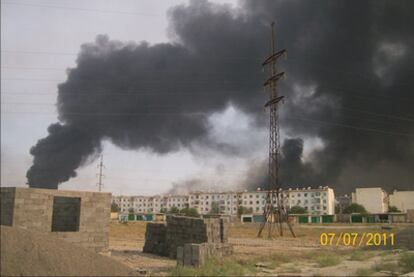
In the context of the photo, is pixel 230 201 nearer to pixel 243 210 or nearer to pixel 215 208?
pixel 215 208

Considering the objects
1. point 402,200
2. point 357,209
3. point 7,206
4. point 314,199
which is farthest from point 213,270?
point 402,200

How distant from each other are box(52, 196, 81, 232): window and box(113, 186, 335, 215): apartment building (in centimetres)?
9321

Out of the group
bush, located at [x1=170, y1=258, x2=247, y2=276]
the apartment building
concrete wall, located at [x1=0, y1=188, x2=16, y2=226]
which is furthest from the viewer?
the apartment building

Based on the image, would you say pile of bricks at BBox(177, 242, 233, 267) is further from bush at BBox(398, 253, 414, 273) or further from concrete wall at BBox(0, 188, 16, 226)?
bush at BBox(398, 253, 414, 273)

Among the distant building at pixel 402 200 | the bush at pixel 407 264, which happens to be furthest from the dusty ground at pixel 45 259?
the distant building at pixel 402 200

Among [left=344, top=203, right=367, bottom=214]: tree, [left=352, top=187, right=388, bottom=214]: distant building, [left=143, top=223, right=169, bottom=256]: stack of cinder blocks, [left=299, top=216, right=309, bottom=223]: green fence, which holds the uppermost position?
[left=352, top=187, right=388, bottom=214]: distant building

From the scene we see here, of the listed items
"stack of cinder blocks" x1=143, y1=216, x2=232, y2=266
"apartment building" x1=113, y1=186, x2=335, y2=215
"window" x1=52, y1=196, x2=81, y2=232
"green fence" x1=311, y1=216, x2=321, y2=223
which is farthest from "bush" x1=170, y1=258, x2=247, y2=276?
"apartment building" x1=113, y1=186, x2=335, y2=215

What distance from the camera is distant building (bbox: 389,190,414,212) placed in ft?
345

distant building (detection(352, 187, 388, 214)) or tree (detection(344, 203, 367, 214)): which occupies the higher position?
distant building (detection(352, 187, 388, 214))

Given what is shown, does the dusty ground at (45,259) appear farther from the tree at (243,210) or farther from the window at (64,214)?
the tree at (243,210)

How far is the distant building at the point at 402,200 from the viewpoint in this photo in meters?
105

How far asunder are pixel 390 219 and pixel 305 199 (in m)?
38.8

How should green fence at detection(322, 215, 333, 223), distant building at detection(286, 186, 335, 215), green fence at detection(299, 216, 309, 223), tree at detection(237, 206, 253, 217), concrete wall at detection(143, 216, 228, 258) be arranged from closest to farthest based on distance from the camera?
1. concrete wall at detection(143, 216, 228, 258)
2. green fence at detection(322, 215, 333, 223)
3. green fence at detection(299, 216, 309, 223)
4. distant building at detection(286, 186, 335, 215)
5. tree at detection(237, 206, 253, 217)

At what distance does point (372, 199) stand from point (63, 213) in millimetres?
93952
